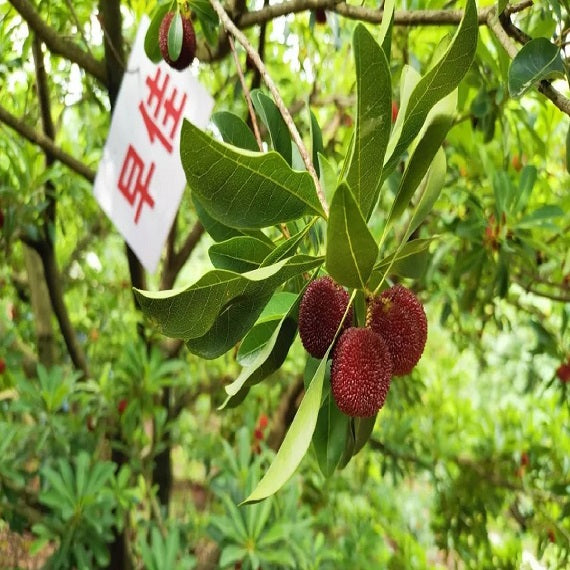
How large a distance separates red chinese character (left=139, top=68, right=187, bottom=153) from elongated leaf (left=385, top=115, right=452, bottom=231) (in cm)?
49

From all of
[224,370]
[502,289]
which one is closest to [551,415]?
[502,289]

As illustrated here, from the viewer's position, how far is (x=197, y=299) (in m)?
0.31

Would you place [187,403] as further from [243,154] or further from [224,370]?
[243,154]

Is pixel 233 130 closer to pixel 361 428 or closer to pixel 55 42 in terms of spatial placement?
pixel 361 428

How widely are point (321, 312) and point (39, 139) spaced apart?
2.77 feet

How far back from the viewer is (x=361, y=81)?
298 millimetres

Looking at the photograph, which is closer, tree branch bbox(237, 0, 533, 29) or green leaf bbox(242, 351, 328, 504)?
green leaf bbox(242, 351, 328, 504)

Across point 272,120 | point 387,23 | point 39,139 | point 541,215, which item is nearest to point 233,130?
point 272,120

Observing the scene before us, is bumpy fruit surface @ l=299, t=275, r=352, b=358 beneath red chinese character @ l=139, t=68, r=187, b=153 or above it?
beneath

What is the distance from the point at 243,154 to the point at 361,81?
66 millimetres

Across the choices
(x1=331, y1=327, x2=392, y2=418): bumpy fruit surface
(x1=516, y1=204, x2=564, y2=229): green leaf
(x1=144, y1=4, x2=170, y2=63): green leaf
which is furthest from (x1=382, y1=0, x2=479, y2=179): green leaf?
(x1=516, y1=204, x2=564, y2=229): green leaf

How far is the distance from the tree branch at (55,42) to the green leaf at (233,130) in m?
0.61

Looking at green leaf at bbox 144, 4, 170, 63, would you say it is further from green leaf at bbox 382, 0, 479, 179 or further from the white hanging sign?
green leaf at bbox 382, 0, 479, 179

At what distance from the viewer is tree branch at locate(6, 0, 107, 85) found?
0.88m
